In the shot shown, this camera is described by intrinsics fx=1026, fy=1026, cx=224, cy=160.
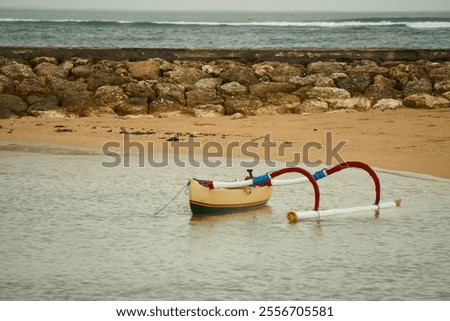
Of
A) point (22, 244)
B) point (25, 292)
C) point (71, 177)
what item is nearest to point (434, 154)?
point (71, 177)

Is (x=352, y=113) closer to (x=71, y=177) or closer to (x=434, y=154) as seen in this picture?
(x=434, y=154)

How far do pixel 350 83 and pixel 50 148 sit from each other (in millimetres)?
5324

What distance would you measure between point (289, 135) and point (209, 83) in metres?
2.99

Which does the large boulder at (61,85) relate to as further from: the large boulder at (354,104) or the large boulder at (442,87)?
the large boulder at (442,87)

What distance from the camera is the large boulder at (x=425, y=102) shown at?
49.5ft

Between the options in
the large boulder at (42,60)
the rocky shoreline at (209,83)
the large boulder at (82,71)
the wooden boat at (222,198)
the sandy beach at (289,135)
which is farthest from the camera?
the large boulder at (42,60)

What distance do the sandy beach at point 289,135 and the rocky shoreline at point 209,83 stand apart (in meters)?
0.39

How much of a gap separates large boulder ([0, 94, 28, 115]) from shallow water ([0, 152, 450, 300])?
13.9 feet

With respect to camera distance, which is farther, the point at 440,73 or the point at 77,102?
the point at 440,73

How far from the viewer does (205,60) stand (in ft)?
58.2

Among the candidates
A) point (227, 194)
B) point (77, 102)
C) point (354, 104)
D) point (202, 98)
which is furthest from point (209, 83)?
point (227, 194)

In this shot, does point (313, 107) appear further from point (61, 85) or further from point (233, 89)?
point (61, 85)

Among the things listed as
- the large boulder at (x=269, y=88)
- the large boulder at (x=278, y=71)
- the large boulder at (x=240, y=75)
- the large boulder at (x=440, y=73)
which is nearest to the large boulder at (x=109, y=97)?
the large boulder at (x=240, y=75)

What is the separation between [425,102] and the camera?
15.1 metres
